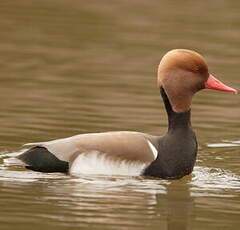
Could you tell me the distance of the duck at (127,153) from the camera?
36.7 ft

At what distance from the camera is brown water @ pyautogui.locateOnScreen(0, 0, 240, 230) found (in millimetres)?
10141

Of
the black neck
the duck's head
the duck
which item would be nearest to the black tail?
the duck

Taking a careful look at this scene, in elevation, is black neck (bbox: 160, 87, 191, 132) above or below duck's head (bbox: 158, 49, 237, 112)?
below

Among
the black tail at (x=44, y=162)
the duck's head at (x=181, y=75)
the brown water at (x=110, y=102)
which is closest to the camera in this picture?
the brown water at (x=110, y=102)

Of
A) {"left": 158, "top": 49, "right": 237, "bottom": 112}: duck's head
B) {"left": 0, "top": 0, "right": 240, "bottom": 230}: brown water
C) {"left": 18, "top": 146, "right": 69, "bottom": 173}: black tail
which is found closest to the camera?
{"left": 0, "top": 0, "right": 240, "bottom": 230}: brown water

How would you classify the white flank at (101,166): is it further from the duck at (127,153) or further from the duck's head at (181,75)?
the duck's head at (181,75)

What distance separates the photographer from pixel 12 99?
14172mm

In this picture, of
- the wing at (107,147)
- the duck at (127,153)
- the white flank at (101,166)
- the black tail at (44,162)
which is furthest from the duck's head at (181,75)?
the black tail at (44,162)

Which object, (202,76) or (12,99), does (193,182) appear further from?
(12,99)

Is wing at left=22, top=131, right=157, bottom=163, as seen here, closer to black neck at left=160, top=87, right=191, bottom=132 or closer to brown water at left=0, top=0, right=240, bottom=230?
brown water at left=0, top=0, right=240, bottom=230

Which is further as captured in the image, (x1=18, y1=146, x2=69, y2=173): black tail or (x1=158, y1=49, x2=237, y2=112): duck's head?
(x1=158, y1=49, x2=237, y2=112): duck's head

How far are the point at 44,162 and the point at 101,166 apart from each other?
0.44 metres

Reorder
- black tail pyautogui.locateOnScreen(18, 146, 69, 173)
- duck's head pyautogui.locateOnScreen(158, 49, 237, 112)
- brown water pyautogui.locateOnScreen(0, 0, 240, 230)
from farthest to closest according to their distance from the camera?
duck's head pyautogui.locateOnScreen(158, 49, 237, 112)
black tail pyautogui.locateOnScreen(18, 146, 69, 173)
brown water pyautogui.locateOnScreen(0, 0, 240, 230)

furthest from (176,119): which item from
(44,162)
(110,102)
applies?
(110,102)
